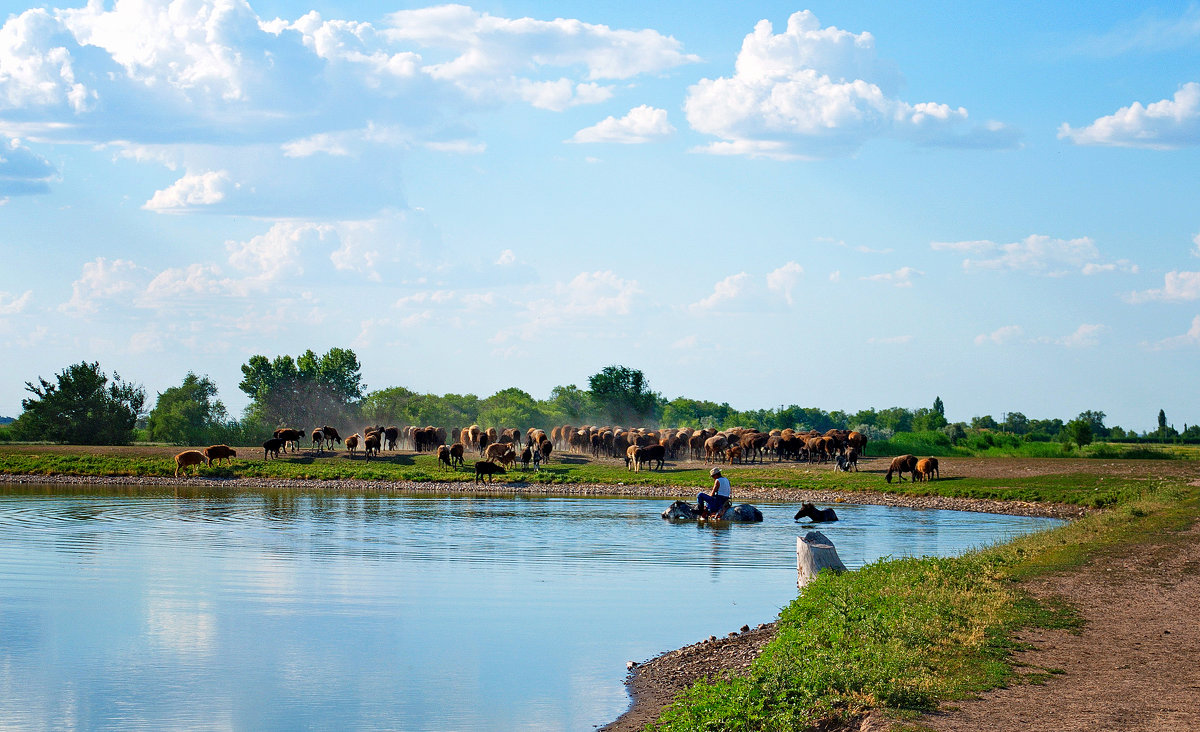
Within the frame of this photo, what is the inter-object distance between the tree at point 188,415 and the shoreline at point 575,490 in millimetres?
26892

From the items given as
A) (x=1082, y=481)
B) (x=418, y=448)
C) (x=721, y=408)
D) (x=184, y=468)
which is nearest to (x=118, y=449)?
(x=184, y=468)

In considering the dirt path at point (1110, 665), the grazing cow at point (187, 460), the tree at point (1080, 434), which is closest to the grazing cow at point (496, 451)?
the grazing cow at point (187, 460)

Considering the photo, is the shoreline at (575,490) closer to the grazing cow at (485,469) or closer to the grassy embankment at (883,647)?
the grazing cow at (485,469)

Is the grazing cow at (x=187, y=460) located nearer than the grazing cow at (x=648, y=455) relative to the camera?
No

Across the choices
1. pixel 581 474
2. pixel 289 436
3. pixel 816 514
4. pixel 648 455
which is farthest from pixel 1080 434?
pixel 289 436

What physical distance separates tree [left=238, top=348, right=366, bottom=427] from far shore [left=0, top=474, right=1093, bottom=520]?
35.8 m

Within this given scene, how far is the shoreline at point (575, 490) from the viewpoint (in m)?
39.6

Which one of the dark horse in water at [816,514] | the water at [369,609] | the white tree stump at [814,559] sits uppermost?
the white tree stump at [814,559]

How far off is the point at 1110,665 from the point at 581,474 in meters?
43.6

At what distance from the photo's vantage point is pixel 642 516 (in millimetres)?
36375

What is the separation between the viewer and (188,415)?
293 ft

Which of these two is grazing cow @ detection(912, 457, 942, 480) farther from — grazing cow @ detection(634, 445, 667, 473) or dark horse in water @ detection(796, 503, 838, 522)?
dark horse in water @ detection(796, 503, 838, 522)

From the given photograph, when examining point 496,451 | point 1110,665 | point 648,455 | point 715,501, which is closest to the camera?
point 1110,665

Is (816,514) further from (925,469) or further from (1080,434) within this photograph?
(1080,434)
